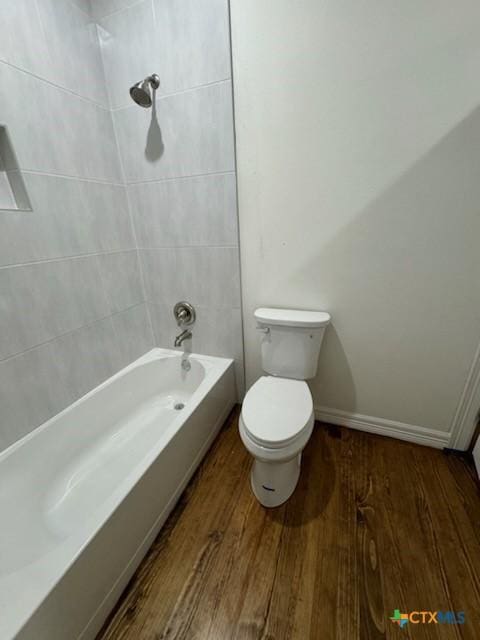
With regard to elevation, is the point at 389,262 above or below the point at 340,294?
above

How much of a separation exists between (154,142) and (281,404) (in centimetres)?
147

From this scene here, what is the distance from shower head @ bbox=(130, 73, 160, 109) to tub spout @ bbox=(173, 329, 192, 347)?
119 centimetres

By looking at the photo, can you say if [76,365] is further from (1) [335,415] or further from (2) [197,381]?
(1) [335,415]

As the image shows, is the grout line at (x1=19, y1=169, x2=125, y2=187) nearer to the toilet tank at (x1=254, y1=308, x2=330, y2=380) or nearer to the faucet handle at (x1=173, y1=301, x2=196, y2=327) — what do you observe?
the faucet handle at (x1=173, y1=301, x2=196, y2=327)

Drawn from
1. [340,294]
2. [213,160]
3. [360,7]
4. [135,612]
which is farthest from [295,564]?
[360,7]

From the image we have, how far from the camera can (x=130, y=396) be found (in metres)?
1.60

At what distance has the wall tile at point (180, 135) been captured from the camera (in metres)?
1.22

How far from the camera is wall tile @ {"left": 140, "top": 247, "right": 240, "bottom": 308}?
1466 mm

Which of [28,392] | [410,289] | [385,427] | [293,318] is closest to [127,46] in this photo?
[293,318]

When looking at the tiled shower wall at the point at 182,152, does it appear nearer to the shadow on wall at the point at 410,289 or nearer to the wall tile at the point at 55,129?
the wall tile at the point at 55,129

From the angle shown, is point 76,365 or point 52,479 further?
point 76,365

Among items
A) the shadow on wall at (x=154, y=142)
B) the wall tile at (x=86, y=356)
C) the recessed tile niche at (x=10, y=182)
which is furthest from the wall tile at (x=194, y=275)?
the recessed tile niche at (x=10, y=182)

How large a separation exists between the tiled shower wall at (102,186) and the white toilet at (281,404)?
1.04ft

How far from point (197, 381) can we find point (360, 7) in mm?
1873
